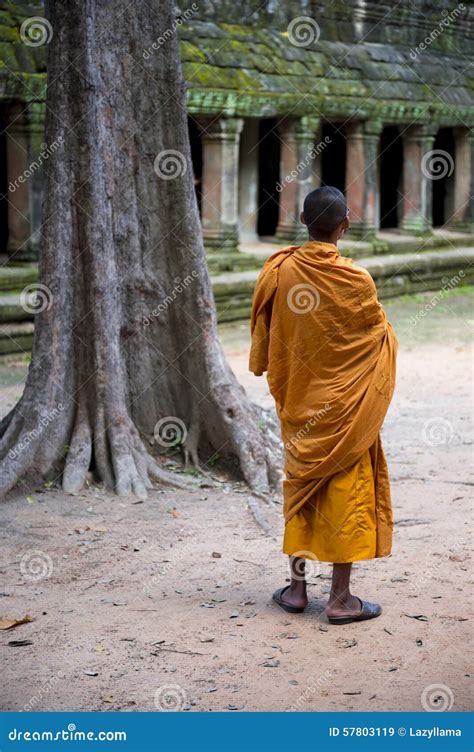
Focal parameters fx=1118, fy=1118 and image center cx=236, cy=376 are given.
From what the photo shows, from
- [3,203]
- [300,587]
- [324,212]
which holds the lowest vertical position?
[300,587]

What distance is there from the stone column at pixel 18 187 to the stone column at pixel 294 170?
4086 millimetres

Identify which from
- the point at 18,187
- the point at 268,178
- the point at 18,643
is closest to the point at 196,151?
the point at 268,178

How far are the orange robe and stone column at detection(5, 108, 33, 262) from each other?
22.6 ft

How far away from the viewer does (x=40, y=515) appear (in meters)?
5.84

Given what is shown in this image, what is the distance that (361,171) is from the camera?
1527 centimetres

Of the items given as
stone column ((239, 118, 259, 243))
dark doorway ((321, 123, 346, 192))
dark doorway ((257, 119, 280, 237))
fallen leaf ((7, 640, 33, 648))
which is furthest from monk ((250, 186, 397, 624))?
dark doorway ((321, 123, 346, 192))

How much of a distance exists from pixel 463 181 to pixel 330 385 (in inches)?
562

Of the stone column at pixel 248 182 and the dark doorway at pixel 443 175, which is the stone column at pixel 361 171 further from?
the dark doorway at pixel 443 175

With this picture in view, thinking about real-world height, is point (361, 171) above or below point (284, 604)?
above

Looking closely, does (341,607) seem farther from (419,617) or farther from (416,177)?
(416,177)

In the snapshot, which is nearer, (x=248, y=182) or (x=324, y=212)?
(x=324, y=212)

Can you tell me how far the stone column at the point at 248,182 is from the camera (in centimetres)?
1457

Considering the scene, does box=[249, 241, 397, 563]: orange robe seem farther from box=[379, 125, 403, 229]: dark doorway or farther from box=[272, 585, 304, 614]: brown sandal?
box=[379, 125, 403, 229]: dark doorway

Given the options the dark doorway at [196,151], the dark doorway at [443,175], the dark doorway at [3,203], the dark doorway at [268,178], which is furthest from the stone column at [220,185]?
the dark doorway at [443,175]
